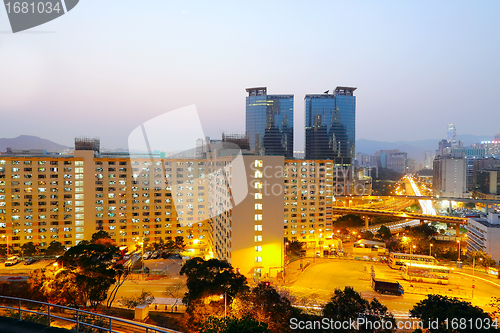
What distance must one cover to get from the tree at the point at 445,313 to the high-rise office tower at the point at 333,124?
30994 mm

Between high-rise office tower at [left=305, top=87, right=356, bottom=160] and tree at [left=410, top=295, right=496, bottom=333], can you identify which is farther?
high-rise office tower at [left=305, top=87, right=356, bottom=160]

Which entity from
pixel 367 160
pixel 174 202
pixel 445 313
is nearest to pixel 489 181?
pixel 174 202

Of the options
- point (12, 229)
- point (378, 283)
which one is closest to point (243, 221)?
point (378, 283)

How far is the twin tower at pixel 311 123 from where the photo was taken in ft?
115

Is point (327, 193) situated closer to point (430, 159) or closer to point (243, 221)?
→ point (243, 221)

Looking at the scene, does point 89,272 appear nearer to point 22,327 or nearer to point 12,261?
point 22,327

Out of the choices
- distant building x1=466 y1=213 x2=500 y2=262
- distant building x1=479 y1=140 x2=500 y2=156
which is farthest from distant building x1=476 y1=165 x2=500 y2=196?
distant building x1=479 y1=140 x2=500 y2=156

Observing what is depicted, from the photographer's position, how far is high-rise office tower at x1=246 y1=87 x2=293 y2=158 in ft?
120

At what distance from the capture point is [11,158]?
527 inches

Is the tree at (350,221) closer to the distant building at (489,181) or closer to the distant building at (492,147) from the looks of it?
the distant building at (489,181)

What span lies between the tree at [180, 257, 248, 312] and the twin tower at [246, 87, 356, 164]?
2782 centimetres

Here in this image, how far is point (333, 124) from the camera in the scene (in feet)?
116

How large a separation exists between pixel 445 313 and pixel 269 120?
107ft

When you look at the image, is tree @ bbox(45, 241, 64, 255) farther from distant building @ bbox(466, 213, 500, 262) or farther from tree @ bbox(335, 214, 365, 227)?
distant building @ bbox(466, 213, 500, 262)
